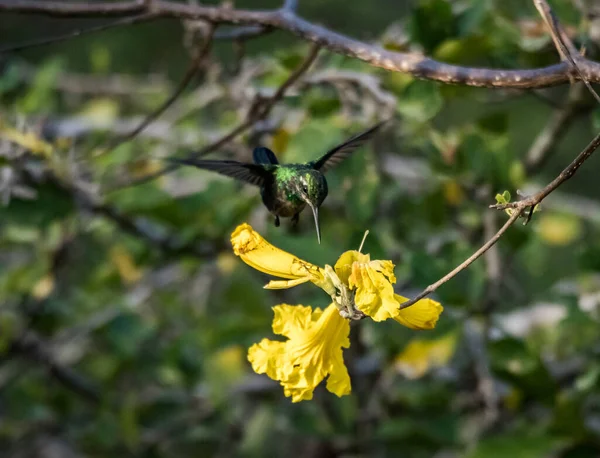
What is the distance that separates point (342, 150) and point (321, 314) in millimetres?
364

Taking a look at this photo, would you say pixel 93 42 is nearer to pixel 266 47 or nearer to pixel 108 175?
pixel 266 47

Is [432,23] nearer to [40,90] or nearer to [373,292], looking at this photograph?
[373,292]

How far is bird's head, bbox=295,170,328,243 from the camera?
3.75 feet

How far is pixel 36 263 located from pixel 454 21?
132 centimetres

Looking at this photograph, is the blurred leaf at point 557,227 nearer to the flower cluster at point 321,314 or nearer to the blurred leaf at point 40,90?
the blurred leaf at point 40,90

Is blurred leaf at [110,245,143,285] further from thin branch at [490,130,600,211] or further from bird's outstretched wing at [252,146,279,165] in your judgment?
thin branch at [490,130,600,211]

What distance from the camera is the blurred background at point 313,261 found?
160 centimetres

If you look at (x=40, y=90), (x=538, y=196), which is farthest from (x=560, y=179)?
(x=40, y=90)

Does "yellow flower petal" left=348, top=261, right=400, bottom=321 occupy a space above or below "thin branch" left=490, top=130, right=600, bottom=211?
above

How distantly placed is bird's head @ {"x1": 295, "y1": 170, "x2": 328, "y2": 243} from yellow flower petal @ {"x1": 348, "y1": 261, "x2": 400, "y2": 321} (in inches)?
9.0

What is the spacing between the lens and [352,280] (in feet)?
3.01

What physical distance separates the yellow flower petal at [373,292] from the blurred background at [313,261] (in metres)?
0.37

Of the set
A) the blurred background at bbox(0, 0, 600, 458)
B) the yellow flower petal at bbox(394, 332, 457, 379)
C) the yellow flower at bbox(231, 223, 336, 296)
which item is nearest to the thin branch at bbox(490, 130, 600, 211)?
the yellow flower at bbox(231, 223, 336, 296)

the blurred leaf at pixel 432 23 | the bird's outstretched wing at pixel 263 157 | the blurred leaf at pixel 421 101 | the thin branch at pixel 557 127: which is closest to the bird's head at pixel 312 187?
the bird's outstretched wing at pixel 263 157
